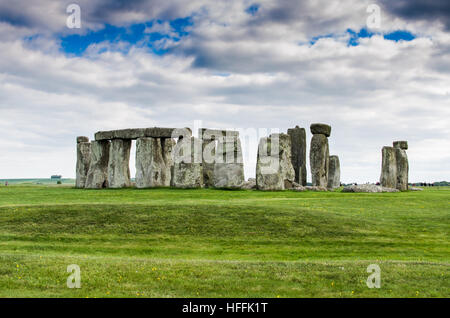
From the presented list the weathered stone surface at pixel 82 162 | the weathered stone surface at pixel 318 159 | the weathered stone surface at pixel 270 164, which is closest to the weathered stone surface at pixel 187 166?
the weathered stone surface at pixel 270 164

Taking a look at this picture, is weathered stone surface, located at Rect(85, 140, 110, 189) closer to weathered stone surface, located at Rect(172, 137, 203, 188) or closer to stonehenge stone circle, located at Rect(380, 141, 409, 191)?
weathered stone surface, located at Rect(172, 137, 203, 188)

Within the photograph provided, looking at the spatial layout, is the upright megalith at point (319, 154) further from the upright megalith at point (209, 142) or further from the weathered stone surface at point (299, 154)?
the upright megalith at point (209, 142)

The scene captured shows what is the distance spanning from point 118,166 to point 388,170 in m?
19.5

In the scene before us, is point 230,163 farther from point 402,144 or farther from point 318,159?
point 402,144

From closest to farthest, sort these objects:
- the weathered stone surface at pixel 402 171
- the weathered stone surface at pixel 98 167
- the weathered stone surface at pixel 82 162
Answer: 1. the weathered stone surface at pixel 98 167
2. the weathered stone surface at pixel 402 171
3. the weathered stone surface at pixel 82 162

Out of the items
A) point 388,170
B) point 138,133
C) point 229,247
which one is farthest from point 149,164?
point 229,247

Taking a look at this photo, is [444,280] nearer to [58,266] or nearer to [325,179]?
[58,266]

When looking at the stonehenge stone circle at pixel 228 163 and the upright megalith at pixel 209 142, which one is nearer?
the stonehenge stone circle at pixel 228 163

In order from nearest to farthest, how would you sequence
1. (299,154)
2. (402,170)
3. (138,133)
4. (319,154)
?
(138,133), (319,154), (299,154), (402,170)

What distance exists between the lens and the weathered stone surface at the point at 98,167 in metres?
34.3

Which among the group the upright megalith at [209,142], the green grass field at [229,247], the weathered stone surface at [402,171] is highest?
the upright megalith at [209,142]

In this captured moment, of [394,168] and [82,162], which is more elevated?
[82,162]

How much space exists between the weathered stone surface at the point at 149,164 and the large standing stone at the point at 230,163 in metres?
4.55

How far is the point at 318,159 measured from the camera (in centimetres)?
3325
